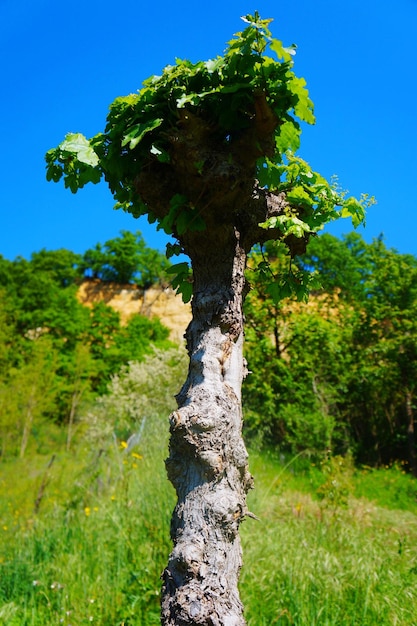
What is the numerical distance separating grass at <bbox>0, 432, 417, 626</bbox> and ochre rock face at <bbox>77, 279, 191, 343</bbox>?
94.6ft

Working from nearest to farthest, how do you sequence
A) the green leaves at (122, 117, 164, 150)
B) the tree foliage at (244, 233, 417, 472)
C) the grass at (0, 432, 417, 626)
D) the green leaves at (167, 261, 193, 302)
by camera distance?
the green leaves at (122, 117, 164, 150) < the green leaves at (167, 261, 193, 302) < the grass at (0, 432, 417, 626) < the tree foliage at (244, 233, 417, 472)

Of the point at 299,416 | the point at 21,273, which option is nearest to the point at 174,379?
the point at 299,416

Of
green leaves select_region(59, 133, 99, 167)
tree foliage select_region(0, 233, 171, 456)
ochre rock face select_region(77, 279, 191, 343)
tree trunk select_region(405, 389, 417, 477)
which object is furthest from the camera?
ochre rock face select_region(77, 279, 191, 343)

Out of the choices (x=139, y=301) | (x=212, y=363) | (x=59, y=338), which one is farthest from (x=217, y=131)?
(x=139, y=301)

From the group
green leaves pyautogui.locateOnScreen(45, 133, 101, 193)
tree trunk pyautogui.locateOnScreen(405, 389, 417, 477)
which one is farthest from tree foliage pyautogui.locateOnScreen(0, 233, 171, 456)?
green leaves pyautogui.locateOnScreen(45, 133, 101, 193)

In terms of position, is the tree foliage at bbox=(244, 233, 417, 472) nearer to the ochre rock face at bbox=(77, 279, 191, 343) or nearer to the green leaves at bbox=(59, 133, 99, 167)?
the green leaves at bbox=(59, 133, 99, 167)

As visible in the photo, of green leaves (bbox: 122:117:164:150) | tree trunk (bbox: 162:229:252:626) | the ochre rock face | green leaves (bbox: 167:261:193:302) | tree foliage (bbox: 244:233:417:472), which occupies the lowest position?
tree trunk (bbox: 162:229:252:626)

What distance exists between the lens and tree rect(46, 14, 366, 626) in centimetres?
207

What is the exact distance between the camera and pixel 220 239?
2.59 meters

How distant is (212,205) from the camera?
2521 mm

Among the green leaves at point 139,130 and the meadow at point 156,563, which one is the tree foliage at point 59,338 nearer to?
the meadow at point 156,563

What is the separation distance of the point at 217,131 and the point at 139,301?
120 feet

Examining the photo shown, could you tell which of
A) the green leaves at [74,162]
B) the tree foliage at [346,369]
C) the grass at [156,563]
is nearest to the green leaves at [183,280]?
the green leaves at [74,162]

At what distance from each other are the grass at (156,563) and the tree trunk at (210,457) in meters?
1.82
